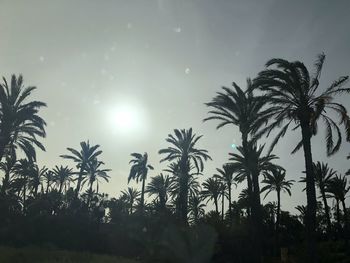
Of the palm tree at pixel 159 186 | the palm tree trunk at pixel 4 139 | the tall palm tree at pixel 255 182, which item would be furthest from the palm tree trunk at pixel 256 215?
the palm tree at pixel 159 186

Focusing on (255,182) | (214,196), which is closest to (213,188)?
(214,196)

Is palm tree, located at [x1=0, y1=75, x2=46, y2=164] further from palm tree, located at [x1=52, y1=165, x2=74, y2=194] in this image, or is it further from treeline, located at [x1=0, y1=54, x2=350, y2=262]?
palm tree, located at [x1=52, y1=165, x2=74, y2=194]

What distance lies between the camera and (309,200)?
20.1m

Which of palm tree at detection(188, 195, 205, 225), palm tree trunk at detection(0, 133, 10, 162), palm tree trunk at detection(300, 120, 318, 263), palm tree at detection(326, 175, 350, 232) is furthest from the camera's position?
palm tree at detection(188, 195, 205, 225)

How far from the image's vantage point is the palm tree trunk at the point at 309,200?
19422mm

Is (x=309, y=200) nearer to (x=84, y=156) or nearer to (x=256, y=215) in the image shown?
(x=256, y=215)

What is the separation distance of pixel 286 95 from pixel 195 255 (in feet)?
40.1

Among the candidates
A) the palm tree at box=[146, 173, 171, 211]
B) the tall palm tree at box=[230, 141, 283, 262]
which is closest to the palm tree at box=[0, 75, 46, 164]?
the tall palm tree at box=[230, 141, 283, 262]

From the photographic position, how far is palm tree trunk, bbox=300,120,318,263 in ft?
63.7

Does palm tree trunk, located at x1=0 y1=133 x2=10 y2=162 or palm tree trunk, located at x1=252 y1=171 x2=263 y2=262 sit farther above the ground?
palm tree trunk, located at x1=0 y1=133 x2=10 y2=162

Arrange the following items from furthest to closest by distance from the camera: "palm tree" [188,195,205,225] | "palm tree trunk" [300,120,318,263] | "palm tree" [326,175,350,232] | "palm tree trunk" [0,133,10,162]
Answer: "palm tree" [188,195,205,225], "palm tree" [326,175,350,232], "palm tree trunk" [0,133,10,162], "palm tree trunk" [300,120,318,263]

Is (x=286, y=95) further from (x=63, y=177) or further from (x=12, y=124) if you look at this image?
(x=63, y=177)

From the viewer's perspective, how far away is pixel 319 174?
48531 mm

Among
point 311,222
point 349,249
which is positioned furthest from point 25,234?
point 349,249
